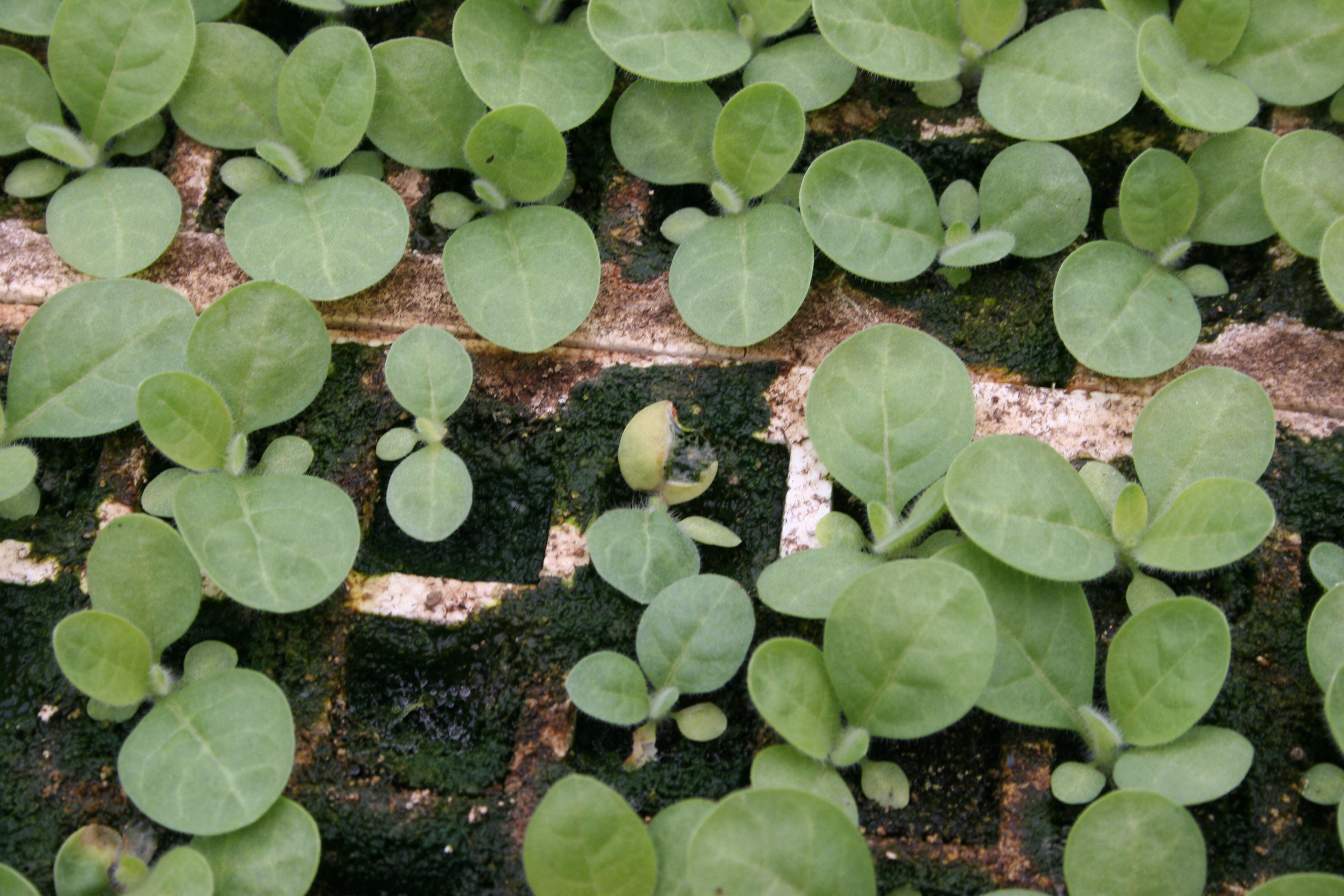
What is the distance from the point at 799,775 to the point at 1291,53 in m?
1.18

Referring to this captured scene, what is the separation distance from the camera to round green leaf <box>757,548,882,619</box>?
1059 millimetres

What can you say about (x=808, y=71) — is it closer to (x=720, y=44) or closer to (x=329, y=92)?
(x=720, y=44)

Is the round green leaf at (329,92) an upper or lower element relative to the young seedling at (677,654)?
upper

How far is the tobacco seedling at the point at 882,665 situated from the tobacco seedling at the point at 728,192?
377 millimetres

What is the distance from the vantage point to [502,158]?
124 centimetres

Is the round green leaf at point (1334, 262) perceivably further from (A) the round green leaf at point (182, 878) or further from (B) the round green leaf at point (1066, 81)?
(A) the round green leaf at point (182, 878)

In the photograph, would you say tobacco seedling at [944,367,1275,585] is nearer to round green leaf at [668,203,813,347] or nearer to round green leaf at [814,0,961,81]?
round green leaf at [668,203,813,347]

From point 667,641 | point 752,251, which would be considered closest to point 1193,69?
point 752,251

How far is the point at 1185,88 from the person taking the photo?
48.5 inches

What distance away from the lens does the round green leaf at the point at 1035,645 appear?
104 cm

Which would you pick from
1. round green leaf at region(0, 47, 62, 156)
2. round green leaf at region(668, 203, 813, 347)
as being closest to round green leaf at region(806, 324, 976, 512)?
round green leaf at region(668, 203, 813, 347)

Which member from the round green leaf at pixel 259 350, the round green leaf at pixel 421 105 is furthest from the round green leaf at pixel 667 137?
the round green leaf at pixel 259 350

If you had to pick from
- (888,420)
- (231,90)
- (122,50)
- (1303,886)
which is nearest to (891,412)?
(888,420)

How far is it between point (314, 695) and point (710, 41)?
1.00 metres
